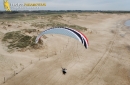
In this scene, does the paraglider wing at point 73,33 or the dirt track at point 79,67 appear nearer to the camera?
the paraglider wing at point 73,33

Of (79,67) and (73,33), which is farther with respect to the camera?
(79,67)

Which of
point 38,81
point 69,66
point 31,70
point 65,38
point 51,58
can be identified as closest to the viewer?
point 38,81

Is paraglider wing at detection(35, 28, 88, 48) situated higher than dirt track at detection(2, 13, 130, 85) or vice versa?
paraglider wing at detection(35, 28, 88, 48)

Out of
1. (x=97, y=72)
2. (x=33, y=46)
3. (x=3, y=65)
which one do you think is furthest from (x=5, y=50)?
(x=97, y=72)

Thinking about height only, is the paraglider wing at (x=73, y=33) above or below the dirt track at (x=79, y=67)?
above

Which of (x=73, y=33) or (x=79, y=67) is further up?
(x=73, y=33)

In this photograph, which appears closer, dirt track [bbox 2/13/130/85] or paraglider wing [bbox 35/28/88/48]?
paraglider wing [bbox 35/28/88/48]

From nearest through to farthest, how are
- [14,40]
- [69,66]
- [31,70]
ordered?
[31,70], [69,66], [14,40]

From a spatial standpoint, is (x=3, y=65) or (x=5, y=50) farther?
(x=5, y=50)

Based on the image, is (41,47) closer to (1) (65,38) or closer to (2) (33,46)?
(2) (33,46)
